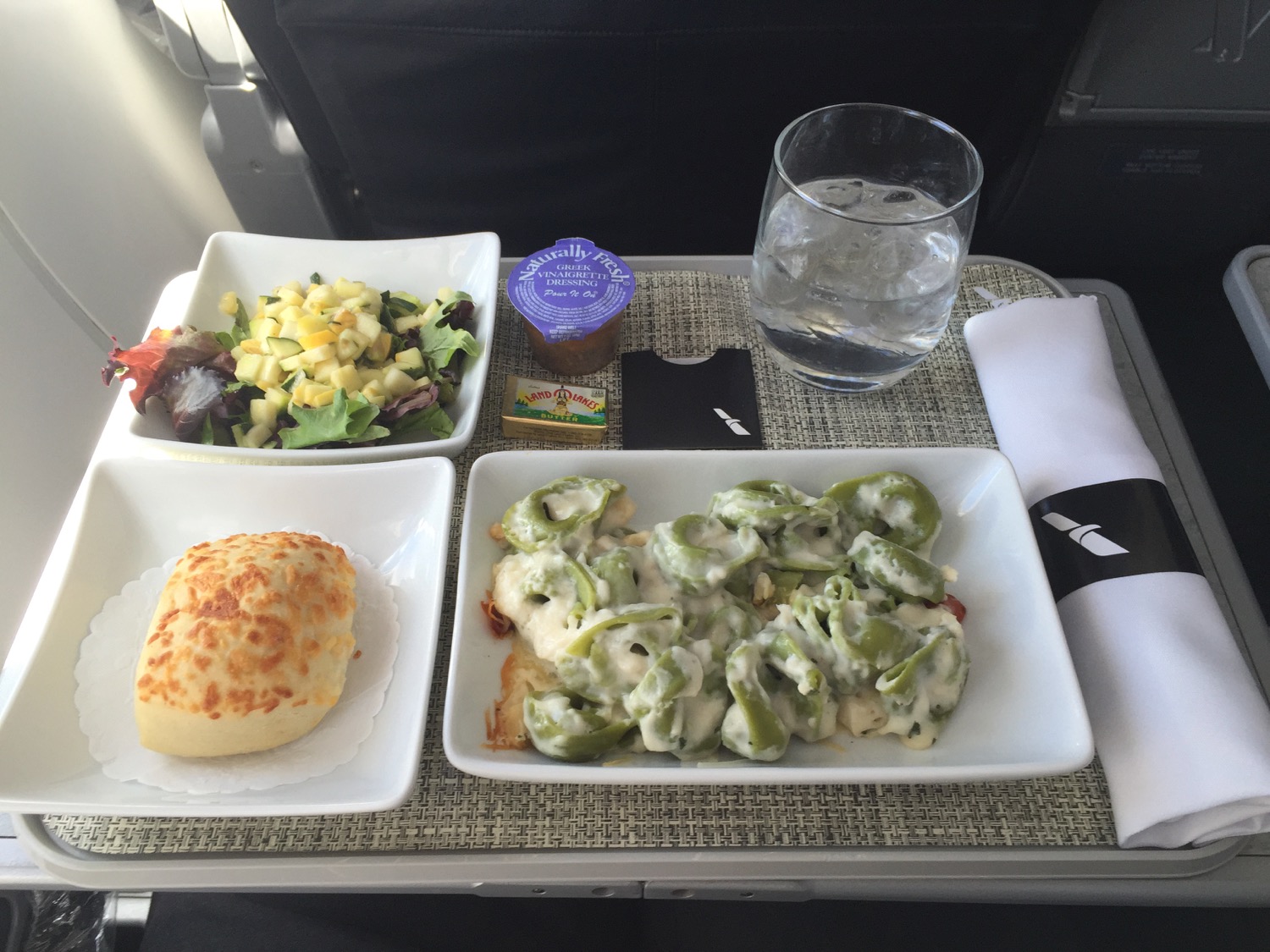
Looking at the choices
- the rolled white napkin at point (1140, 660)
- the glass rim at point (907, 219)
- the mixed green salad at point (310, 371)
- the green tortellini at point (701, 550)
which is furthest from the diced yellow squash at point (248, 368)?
the rolled white napkin at point (1140, 660)

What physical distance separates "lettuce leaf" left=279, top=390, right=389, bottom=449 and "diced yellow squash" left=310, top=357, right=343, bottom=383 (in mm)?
34

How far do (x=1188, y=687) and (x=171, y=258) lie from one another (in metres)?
1.89

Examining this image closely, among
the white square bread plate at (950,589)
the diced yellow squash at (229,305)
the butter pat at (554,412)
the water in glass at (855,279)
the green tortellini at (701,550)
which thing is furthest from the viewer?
the diced yellow squash at (229,305)

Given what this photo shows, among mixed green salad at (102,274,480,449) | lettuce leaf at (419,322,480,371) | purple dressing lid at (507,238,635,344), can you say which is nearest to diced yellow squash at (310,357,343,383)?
mixed green salad at (102,274,480,449)

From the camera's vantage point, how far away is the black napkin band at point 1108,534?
0.84m

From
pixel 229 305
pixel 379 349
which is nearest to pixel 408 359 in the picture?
pixel 379 349

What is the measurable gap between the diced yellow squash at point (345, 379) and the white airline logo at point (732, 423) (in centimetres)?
42

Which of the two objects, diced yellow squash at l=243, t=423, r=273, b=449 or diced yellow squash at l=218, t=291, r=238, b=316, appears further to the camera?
diced yellow squash at l=218, t=291, r=238, b=316

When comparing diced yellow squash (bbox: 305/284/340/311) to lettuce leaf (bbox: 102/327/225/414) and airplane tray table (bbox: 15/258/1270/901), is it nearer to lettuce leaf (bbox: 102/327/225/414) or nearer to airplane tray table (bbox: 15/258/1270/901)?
lettuce leaf (bbox: 102/327/225/414)

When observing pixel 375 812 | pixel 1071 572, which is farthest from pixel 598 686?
pixel 1071 572

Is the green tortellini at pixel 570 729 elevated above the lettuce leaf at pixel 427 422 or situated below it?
above

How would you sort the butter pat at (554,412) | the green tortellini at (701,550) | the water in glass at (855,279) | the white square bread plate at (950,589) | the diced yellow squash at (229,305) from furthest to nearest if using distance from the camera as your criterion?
1. the diced yellow squash at (229,305)
2. the butter pat at (554,412)
3. the water in glass at (855,279)
4. the green tortellini at (701,550)
5. the white square bread plate at (950,589)

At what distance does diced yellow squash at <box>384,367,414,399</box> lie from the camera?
3.25ft

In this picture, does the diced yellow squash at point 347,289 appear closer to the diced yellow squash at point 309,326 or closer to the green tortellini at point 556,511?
the diced yellow squash at point 309,326
